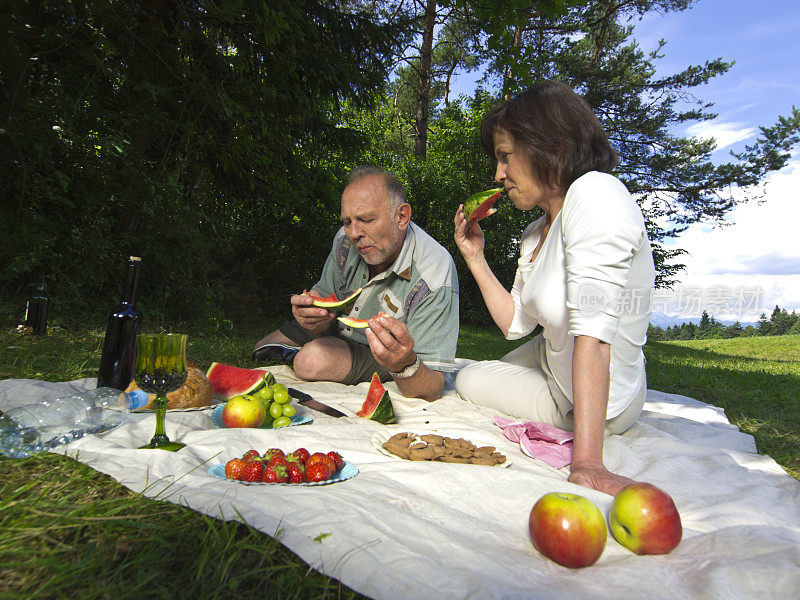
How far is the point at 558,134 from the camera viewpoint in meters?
2.98

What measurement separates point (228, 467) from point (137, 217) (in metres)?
6.09

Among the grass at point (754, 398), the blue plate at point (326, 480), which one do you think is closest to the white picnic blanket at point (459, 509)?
the blue plate at point (326, 480)

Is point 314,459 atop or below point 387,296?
below

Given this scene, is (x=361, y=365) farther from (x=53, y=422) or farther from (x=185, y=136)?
(x=185, y=136)

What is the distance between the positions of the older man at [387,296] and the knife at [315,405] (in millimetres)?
493

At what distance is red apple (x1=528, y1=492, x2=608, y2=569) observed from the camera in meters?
1.68

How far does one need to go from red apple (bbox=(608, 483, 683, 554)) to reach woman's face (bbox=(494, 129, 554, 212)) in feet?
6.07

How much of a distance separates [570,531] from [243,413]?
76.6 inches

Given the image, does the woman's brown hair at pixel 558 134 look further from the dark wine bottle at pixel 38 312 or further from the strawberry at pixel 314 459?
the dark wine bottle at pixel 38 312

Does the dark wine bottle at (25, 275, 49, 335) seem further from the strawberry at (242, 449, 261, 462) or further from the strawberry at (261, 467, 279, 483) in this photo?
the strawberry at (261, 467, 279, 483)

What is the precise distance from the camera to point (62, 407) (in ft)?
8.25

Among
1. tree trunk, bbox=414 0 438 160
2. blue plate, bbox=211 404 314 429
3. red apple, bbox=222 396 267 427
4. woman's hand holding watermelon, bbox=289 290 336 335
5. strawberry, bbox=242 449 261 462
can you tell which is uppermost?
tree trunk, bbox=414 0 438 160

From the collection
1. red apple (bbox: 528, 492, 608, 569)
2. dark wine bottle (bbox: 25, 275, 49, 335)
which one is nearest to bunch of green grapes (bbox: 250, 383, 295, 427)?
red apple (bbox: 528, 492, 608, 569)

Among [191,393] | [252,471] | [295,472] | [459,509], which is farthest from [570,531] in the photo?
[191,393]
